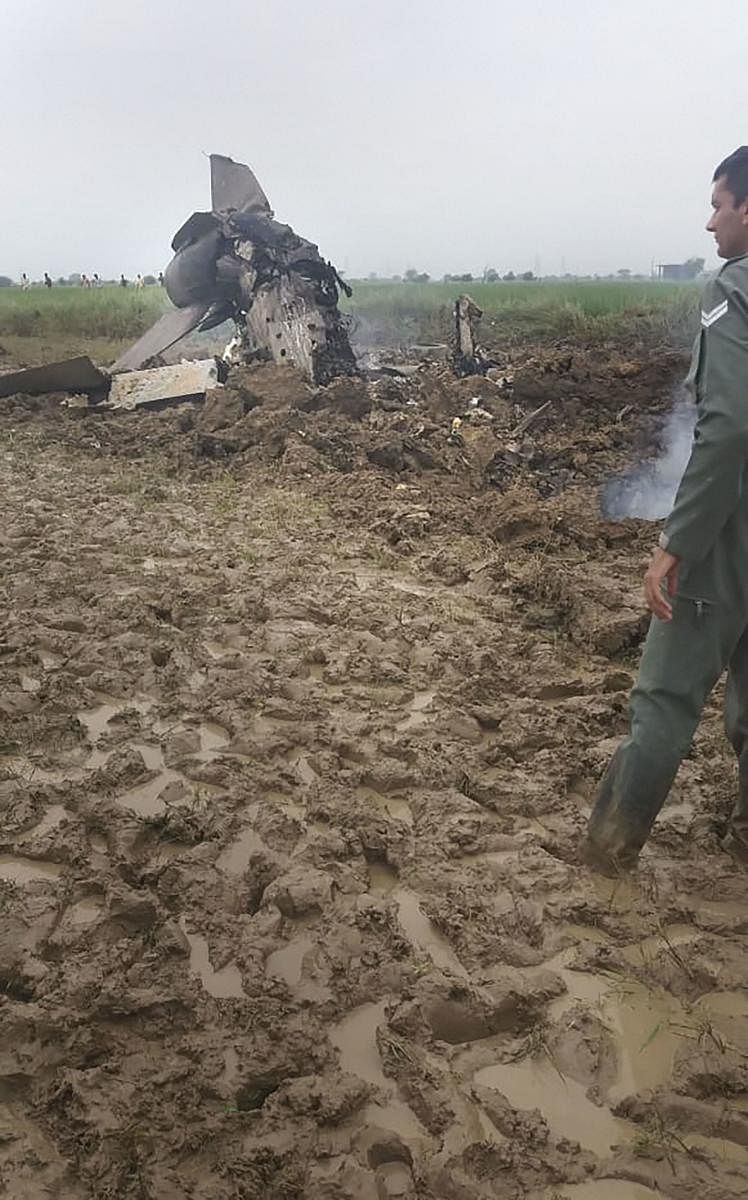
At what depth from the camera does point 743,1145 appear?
1.76m

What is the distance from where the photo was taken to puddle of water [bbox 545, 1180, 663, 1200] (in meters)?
1.65

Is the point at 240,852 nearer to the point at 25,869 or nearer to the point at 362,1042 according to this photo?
the point at 25,869

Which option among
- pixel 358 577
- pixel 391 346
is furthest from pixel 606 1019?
pixel 391 346

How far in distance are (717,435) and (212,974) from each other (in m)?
1.81

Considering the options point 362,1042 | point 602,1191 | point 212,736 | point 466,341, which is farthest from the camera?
point 466,341

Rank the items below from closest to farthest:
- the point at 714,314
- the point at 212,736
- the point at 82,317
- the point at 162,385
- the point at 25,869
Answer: the point at 714,314 < the point at 25,869 < the point at 212,736 < the point at 162,385 < the point at 82,317

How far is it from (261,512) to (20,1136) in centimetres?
495

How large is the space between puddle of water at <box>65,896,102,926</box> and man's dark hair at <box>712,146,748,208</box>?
249cm

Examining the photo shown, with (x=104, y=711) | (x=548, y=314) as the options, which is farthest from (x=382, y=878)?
(x=548, y=314)

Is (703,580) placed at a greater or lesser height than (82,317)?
lesser

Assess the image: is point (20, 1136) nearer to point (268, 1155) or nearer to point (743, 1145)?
point (268, 1155)

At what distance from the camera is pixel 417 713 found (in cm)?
354

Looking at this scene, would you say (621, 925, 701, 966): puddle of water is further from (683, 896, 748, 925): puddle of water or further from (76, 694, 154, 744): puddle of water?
(76, 694, 154, 744): puddle of water

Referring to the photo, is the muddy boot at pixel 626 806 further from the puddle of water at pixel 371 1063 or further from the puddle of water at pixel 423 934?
the puddle of water at pixel 371 1063
